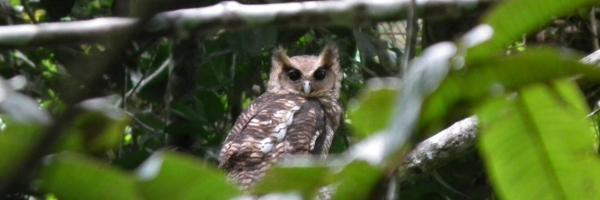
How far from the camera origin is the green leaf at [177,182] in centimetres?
40

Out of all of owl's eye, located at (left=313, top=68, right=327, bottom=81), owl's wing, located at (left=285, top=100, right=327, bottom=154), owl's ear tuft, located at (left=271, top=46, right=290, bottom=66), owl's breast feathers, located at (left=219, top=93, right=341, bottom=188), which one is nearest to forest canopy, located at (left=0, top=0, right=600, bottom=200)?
owl's breast feathers, located at (left=219, top=93, right=341, bottom=188)

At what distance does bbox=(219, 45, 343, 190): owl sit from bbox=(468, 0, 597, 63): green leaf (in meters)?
2.96

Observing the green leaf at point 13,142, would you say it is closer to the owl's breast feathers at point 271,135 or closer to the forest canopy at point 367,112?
the forest canopy at point 367,112

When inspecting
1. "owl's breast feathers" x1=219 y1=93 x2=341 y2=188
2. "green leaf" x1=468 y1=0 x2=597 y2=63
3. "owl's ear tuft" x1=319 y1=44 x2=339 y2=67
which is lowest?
"owl's breast feathers" x1=219 y1=93 x2=341 y2=188

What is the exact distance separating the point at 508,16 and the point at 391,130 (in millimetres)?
79

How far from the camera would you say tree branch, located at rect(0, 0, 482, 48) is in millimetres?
452

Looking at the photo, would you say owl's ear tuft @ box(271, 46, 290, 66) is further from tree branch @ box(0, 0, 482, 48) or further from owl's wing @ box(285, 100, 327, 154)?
tree branch @ box(0, 0, 482, 48)

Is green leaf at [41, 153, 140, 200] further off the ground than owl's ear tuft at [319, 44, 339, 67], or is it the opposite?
green leaf at [41, 153, 140, 200]

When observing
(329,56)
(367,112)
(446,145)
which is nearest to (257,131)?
(329,56)

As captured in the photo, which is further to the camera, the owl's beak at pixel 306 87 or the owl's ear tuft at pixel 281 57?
the owl's beak at pixel 306 87

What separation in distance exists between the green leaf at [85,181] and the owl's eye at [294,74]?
4.09 metres

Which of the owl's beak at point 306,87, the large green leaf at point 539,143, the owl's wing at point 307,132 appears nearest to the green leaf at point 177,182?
the large green leaf at point 539,143

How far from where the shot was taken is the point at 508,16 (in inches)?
17.0

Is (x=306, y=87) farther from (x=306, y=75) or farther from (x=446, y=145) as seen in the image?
(x=446, y=145)
